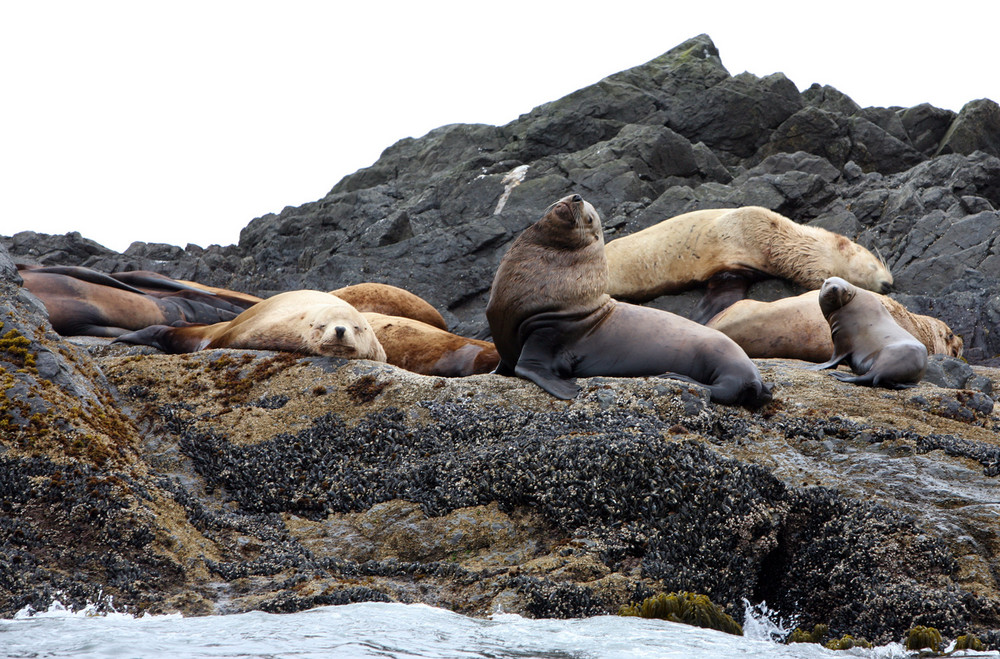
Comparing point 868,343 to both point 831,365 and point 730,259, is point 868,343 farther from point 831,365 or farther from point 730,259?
point 730,259

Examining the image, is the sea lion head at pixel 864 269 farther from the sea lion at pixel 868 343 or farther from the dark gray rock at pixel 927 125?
the dark gray rock at pixel 927 125

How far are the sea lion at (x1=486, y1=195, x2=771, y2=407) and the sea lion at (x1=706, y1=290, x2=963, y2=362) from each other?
2.89 m

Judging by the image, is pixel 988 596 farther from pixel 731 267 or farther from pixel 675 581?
pixel 731 267

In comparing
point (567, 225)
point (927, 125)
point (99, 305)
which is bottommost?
point (99, 305)

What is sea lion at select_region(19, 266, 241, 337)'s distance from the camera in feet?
32.4

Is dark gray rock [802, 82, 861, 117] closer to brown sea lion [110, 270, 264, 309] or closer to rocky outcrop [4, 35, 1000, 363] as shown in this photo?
rocky outcrop [4, 35, 1000, 363]

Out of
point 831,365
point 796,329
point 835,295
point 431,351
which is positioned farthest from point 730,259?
point 431,351

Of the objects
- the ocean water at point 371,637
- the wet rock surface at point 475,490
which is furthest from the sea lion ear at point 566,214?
the ocean water at point 371,637

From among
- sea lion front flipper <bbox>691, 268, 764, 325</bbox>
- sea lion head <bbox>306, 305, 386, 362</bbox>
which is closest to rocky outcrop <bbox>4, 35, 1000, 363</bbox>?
sea lion front flipper <bbox>691, 268, 764, 325</bbox>

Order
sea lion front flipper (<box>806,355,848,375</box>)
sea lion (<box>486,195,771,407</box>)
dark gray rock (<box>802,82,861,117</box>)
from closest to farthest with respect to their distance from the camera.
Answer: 1. sea lion (<box>486,195,771,407</box>)
2. sea lion front flipper (<box>806,355,848,375</box>)
3. dark gray rock (<box>802,82,861,117</box>)

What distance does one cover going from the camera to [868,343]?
25.7ft

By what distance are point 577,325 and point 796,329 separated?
358cm

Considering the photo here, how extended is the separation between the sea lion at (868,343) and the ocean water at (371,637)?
365cm

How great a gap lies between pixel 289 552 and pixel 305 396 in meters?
1.68
